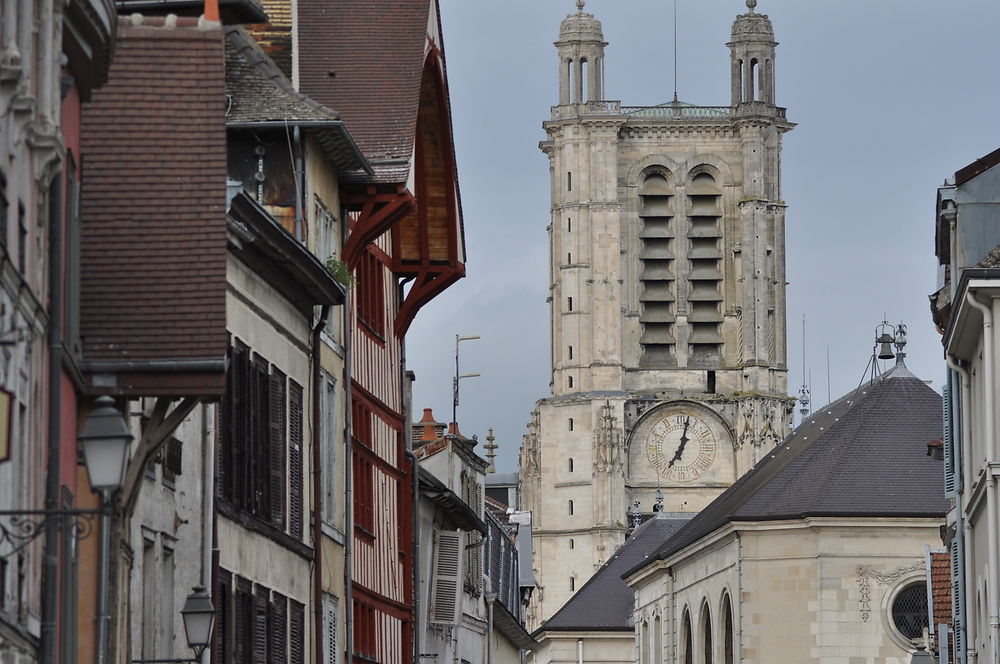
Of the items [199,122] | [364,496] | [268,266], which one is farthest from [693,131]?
[199,122]

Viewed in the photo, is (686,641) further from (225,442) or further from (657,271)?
(657,271)

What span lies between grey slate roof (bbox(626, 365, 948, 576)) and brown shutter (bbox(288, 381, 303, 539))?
4058 cm

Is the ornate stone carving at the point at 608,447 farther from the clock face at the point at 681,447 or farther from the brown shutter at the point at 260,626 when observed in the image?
the brown shutter at the point at 260,626

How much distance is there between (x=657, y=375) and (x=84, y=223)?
119 m

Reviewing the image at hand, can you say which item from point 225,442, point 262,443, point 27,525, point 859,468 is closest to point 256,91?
point 262,443

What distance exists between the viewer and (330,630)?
32.6m

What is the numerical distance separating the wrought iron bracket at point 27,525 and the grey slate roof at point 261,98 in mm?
13078

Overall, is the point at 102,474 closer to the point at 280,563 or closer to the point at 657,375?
the point at 280,563

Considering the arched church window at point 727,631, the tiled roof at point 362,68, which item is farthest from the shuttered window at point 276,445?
the arched church window at point 727,631

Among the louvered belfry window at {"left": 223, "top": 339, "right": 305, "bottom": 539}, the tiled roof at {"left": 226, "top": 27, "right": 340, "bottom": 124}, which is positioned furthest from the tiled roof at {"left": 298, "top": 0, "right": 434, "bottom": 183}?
the louvered belfry window at {"left": 223, "top": 339, "right": 305, "bottom": 539}

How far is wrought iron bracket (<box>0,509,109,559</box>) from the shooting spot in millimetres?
14336

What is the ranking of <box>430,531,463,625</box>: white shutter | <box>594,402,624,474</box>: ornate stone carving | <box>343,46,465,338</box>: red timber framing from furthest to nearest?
<box>594,402,624,474</box>: ornate stone carving
<box>430,531,463,625</box>: white shutter
<box>343,46,465,338</box>: red timber framing

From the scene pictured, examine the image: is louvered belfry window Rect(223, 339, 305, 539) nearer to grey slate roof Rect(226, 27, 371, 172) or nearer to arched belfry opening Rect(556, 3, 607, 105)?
grey slate roof Rect(226, 27, 371, 172)

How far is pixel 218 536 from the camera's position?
83.2 feet
